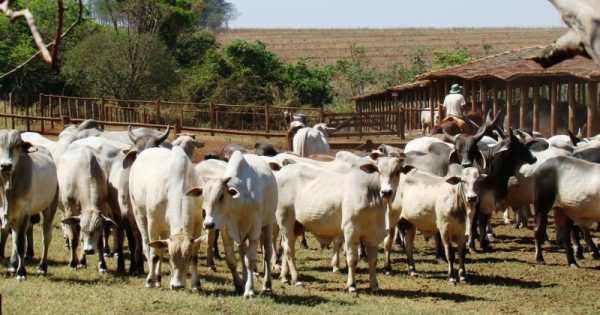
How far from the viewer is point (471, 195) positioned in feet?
43.2

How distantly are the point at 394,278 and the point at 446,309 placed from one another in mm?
2311

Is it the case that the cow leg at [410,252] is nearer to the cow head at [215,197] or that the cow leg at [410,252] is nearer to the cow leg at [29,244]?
the cow head at [215,197]

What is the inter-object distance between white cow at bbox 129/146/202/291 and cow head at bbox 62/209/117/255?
49cm

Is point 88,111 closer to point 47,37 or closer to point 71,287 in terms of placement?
point 47,37

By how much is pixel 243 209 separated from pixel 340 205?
162cm

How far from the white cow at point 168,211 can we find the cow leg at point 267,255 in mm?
779

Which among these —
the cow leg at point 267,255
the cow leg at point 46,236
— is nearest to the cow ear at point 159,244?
the cow leg at point 267,255

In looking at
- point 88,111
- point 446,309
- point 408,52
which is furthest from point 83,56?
point 408,52

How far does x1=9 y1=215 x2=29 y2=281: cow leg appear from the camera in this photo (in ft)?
38.9

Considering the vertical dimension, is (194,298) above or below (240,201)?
below

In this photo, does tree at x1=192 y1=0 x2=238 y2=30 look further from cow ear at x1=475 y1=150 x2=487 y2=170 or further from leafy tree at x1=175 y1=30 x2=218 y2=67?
cow ear at x1=475 y1=150 x2=487 y2=170

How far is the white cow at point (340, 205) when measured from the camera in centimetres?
1171

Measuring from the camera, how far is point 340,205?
39.5 ft

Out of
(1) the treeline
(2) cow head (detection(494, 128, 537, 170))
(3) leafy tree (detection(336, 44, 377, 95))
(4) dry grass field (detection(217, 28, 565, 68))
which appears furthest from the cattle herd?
(4) dry grass field (detection(217, 28, 565, 68))
